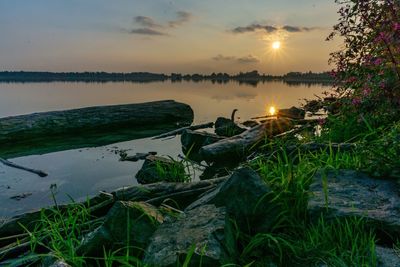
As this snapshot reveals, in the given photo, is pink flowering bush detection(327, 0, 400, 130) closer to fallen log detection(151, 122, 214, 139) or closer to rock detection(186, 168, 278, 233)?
rock detection(186, 168, 278, 233)

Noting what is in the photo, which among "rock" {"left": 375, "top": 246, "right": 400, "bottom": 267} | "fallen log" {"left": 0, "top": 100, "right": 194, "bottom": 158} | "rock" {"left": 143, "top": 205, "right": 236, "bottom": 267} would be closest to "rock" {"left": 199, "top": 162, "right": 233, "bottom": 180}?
"rock" {"left": 143, "top": 205, "right": 236, "bottom": 267}

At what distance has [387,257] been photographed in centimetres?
289

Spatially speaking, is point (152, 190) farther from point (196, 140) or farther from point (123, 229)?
point (196, 140)

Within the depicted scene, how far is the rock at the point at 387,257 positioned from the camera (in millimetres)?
2818

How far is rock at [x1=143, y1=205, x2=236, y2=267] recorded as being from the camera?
107 inches

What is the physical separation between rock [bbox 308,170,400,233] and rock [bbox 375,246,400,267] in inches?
13.3

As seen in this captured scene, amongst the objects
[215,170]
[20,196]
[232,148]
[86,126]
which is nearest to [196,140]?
[232,148]

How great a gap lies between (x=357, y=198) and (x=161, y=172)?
489cm

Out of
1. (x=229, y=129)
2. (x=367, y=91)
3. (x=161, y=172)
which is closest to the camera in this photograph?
(x=367, y=91)

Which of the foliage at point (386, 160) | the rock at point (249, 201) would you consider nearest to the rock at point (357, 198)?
the foliage at point (386, 160)

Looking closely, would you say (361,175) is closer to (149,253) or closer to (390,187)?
(390,187)

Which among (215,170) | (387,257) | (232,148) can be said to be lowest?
(215,170)

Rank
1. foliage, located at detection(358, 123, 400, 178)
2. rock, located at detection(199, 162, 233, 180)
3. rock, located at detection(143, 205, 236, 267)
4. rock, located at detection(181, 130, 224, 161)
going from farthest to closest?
1. rock, located at detection(181, 130, 224, 161)
2. rock, located at detection(199, 162, 233, 180)
3. foliage, located at detection(358, 123, 400, 178)
4. rock, located at detection(143, 205, 236, 267)

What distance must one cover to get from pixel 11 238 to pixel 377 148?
17.1 feet
